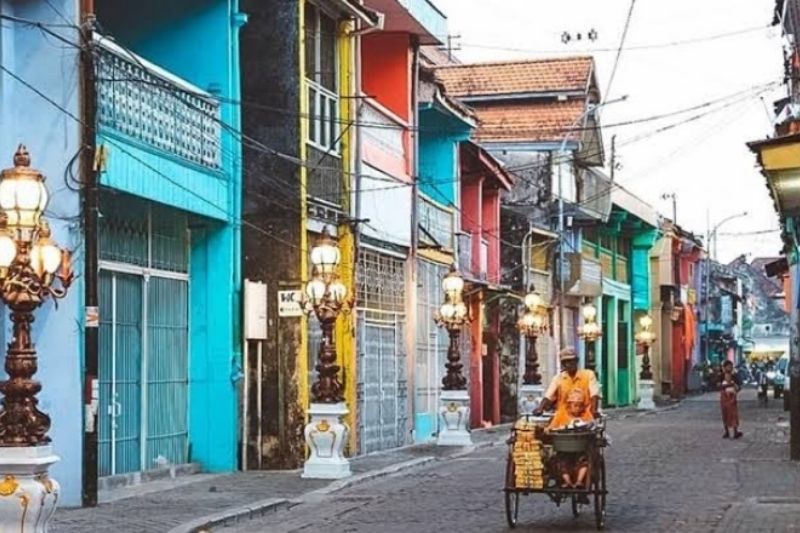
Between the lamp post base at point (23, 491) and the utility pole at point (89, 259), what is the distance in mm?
4725

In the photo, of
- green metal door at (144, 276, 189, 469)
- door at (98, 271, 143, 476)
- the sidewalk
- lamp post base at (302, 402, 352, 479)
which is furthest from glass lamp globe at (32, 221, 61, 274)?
lamp post base at (302, 402, 352, 479)

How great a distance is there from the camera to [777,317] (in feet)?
392

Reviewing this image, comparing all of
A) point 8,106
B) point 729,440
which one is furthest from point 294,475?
point 729,440

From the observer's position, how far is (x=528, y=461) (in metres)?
14.6

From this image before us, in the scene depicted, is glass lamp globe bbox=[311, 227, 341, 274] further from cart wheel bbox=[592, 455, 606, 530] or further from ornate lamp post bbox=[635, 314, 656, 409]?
ornate lamp post bbox=[635, 314, 656, 409]

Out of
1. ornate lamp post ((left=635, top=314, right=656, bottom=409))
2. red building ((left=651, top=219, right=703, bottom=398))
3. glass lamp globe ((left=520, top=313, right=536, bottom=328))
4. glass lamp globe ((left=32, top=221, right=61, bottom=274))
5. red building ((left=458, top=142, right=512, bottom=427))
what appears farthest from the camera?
red building ((left=651, top=219, right=703, bottom=398))

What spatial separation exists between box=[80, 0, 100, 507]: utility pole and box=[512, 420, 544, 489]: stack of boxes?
191 inches

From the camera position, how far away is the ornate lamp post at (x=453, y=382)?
28.7 metres

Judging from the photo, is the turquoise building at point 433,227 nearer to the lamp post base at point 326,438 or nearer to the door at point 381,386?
the door at point 381,386

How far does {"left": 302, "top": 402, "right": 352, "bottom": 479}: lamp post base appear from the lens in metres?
20.7

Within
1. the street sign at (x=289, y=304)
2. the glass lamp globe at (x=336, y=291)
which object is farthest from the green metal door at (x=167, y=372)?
the glass lamp globe at (x=336, y=291)

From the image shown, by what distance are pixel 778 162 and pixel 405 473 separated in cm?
980

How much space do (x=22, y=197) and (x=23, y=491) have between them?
7.89 feet

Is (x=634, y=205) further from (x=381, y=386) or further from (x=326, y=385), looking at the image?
(x=326, y=385)
